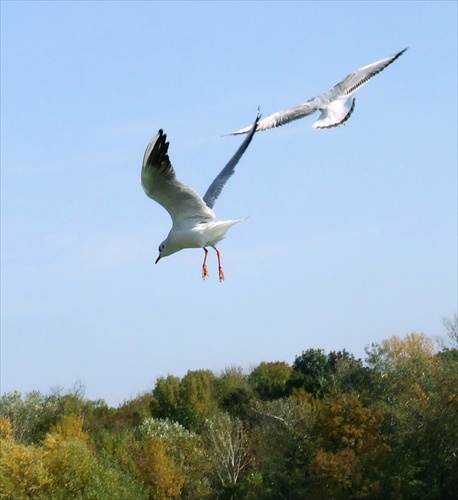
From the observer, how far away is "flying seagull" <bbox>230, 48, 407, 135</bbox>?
2308cm

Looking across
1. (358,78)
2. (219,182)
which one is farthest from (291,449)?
(219,182)

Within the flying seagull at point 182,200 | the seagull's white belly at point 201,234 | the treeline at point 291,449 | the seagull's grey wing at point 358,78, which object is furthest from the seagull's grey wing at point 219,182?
the treeline at point 291,449

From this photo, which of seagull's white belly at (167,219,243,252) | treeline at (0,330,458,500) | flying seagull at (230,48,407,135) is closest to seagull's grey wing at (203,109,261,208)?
seagull's white belly at (167,219,243,252)

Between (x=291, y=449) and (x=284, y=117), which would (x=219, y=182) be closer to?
(x=284, y=117)

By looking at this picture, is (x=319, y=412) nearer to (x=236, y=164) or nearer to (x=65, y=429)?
(x=65, y=429)

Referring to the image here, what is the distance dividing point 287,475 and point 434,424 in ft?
16.6

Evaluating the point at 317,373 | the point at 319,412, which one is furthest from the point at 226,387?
the point at 319,412

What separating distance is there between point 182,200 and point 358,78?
513 centimetres

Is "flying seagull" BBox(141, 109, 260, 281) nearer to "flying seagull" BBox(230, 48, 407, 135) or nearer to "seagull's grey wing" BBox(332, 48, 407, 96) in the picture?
"flying seagull" BBox(230, 48, 407, 135)

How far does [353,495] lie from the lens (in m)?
40.3

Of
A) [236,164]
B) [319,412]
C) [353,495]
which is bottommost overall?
[353,495]

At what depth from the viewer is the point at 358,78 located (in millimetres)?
24422

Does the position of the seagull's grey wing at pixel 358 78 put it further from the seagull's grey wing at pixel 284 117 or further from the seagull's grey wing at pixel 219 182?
the seagull's grey wing at pixel 219 182

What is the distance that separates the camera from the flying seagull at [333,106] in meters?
23.1
